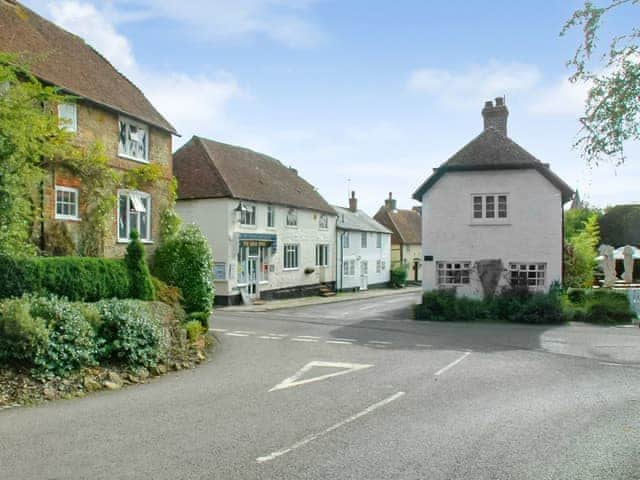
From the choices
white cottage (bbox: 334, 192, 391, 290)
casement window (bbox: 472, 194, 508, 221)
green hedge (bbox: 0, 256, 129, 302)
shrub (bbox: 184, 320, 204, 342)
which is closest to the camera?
green hedge (bbox: 0, 256, 129, 302)

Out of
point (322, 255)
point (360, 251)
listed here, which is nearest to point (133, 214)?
point (322, 255)

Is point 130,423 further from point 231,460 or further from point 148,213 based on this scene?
point 148,213

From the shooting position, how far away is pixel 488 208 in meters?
25.7

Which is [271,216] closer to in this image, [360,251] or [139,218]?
[139,218]

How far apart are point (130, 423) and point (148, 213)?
589 inches

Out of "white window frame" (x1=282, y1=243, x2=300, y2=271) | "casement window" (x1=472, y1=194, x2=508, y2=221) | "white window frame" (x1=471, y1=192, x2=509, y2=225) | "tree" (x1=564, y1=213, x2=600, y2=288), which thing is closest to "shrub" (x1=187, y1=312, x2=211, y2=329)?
"white window frame" (x1=471, y1=192, x2=509, y2=225)

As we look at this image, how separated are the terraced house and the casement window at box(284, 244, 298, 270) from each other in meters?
13.9

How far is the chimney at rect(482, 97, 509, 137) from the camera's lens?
27.6m

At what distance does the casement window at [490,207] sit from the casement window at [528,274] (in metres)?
2.30

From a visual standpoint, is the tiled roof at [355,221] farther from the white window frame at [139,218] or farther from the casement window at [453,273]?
the white window frame at [139,218]

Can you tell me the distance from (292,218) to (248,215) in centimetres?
531

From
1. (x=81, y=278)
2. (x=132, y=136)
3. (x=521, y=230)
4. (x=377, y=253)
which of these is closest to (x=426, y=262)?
(x=521, y=230)

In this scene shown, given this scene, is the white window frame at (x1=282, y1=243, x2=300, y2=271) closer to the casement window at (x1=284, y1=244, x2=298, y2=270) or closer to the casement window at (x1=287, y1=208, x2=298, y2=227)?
the casement window at (x1=284, y1=244, x2=298, y2=270)

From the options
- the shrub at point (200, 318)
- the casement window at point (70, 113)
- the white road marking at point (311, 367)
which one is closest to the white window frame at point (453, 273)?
the shrub at point (200, 318)
